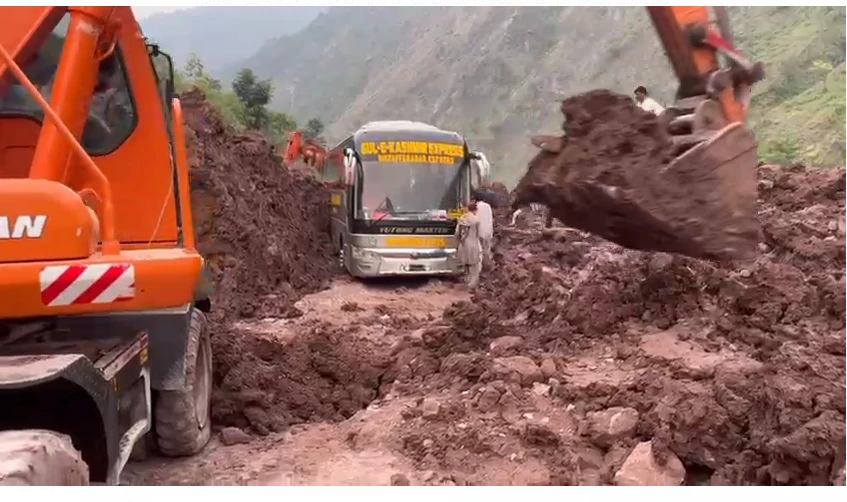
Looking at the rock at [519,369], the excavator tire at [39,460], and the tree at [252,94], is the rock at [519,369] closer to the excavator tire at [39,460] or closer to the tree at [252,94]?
the excavator tire at [39,460]

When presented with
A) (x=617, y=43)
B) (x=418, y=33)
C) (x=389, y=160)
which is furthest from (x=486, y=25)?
(x=389, y=160)

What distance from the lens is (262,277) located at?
10.4 m

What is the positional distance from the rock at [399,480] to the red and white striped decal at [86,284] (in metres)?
1.83

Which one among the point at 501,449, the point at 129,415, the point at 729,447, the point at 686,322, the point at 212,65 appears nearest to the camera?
the point at 129,415

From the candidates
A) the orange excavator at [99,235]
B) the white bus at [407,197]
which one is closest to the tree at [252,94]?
the white bus at [407,197]

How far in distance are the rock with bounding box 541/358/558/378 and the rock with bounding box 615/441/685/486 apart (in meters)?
1.28

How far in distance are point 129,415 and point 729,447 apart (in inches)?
114

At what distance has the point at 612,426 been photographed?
15.0 feet

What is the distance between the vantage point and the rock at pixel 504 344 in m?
6.15

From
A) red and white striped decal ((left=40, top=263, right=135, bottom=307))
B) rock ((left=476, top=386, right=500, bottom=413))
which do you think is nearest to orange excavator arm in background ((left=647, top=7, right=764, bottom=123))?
rock ((left=476, top=386, right=500, bottom=413))

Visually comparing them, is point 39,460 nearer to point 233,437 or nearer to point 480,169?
point 233,437

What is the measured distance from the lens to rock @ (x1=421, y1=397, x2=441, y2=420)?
4.93m

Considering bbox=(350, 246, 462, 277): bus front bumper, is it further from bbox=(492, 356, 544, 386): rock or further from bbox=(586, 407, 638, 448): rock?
bbox=(586, 407, 638, 448): rock

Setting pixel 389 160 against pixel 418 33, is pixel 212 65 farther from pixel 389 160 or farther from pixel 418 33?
pixel 418 33
